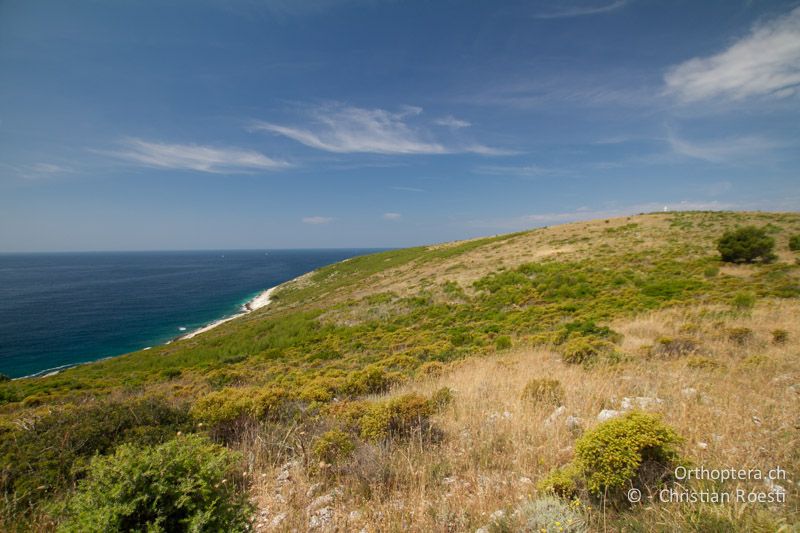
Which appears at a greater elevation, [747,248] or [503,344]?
[747,248]

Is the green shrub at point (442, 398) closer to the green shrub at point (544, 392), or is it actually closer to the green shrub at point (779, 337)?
the green shrub at point (544, 392)

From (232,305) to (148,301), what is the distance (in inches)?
838

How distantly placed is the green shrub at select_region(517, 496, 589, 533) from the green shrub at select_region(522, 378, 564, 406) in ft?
8.08

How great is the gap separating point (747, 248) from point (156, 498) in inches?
1049

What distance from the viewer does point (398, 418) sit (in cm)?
454

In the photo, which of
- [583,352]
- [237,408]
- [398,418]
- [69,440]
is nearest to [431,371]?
[583,352]

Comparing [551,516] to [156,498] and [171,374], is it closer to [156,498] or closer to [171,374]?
[156,498]

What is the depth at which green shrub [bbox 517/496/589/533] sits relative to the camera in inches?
91.8

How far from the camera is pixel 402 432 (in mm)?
4473

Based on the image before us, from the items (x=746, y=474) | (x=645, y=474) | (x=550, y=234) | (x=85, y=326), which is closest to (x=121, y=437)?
(x=645, y=474)

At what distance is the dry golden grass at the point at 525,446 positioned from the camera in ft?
9.19

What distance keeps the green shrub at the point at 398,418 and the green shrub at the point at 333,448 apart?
37cm

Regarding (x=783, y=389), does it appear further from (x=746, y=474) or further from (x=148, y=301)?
(x=148, y=301)

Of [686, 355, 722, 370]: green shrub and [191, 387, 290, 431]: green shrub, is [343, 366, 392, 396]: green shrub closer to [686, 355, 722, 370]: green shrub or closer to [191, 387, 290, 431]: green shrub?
[191, 387, 290, 431]: green shrub
